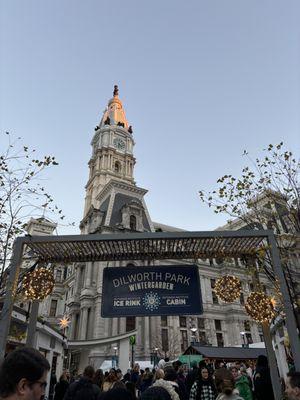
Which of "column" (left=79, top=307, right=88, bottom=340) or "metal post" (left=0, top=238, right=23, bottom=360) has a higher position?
"column" (left=79, top=307, right=88, bottom=340)

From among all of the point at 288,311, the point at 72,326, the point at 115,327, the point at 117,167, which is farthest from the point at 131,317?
the point at 117,167

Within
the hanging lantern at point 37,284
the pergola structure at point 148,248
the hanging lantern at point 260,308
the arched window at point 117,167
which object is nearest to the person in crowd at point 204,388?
the pergola structure at point 148,248

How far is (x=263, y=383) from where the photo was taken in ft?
27.4

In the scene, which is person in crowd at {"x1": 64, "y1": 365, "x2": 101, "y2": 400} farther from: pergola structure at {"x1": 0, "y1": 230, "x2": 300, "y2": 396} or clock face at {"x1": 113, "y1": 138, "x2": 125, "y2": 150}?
clock face at {"x1": 113, "y1": 138, "x2": 125, "y2": 150}

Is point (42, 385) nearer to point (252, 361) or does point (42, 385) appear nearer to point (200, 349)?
point (200, 349)

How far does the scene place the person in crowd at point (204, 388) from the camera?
265 inches

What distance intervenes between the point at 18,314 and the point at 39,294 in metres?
6.71

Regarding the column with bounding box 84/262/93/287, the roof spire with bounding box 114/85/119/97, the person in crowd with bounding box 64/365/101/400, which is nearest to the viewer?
the person in crowd with bounding box 64/365/101/400

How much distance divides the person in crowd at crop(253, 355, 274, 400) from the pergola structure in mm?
300

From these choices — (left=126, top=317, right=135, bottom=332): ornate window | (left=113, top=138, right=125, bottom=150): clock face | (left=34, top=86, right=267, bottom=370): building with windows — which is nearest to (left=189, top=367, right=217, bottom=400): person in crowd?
(left=34, top=86, right=267, bottom=370): building with windows

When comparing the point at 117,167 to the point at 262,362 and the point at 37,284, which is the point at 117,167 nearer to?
the point at 37,284

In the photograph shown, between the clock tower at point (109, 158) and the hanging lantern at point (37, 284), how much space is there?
2331 inches

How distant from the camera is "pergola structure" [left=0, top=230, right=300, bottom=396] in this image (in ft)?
25.3

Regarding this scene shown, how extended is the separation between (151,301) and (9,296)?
3898 mm
